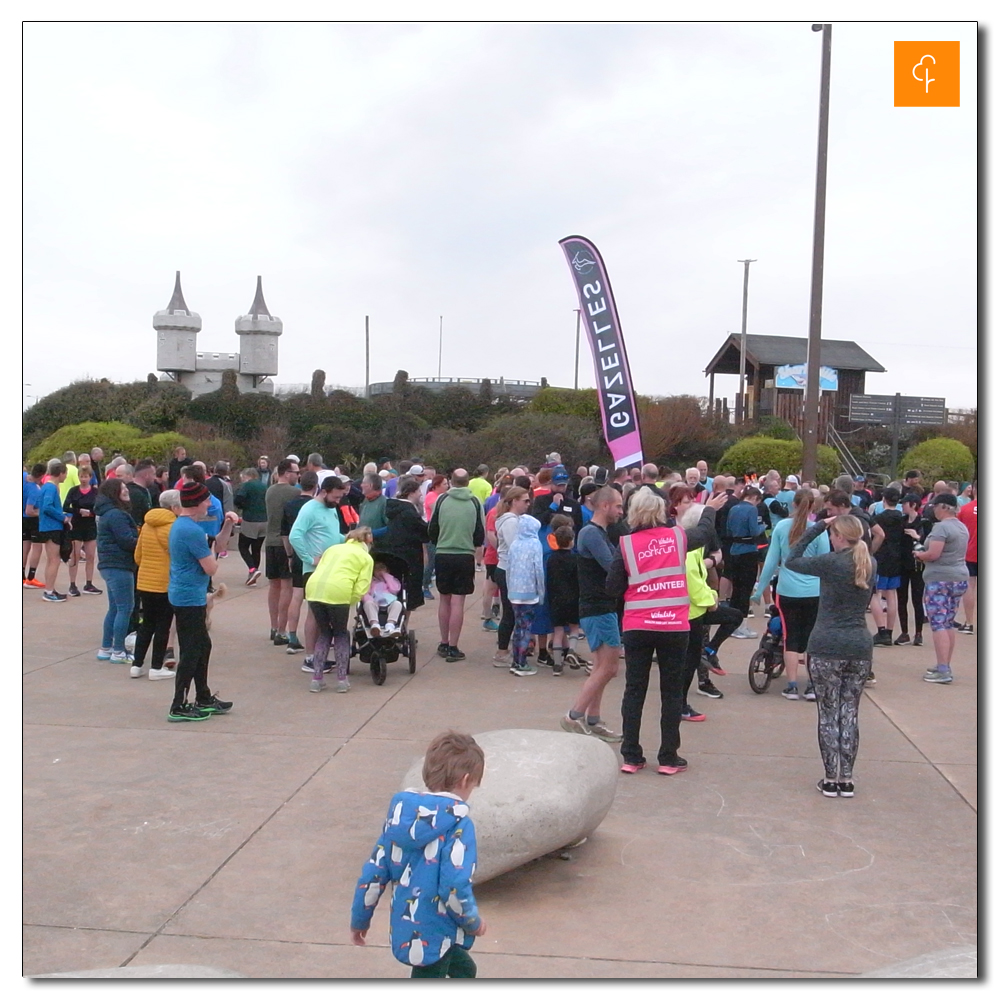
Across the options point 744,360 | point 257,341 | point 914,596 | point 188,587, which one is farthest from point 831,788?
point 257,341

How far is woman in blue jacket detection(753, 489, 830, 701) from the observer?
8.28 m

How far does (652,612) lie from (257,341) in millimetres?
62825

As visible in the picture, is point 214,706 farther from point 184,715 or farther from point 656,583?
point 656,583

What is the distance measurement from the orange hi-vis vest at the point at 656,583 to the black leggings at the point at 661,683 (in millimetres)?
73

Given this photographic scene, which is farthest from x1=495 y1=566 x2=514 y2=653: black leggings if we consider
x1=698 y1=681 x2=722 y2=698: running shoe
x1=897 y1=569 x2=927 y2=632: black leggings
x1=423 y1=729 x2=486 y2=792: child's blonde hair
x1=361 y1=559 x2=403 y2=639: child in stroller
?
x1=423 y1=729 x2=486 y2=792: child's blonde hair

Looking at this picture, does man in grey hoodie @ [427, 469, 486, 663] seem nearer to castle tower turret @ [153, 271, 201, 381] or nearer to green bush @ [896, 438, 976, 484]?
green bush @ [896, 438, 976, 484]

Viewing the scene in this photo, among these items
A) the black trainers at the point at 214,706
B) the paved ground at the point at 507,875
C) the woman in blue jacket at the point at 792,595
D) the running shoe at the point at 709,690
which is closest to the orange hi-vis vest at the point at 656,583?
the paved ground at the point at 507,875

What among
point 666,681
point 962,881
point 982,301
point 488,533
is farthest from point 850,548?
point 488,533

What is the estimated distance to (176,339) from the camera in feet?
217

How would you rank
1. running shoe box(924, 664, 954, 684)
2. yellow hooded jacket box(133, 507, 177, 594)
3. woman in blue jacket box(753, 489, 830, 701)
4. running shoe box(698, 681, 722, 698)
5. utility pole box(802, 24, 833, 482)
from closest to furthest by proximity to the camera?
yellow hooded jacket box(133, 507, 177, 594) < woman in blue jacket box(753, 489, 830, 701) < running shoe box(698, 681, 722, 698) < running shoe box(924, 664, 954, 684) < utility pole box(802, 24, 833, 482)

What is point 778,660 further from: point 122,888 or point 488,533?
point 122,888

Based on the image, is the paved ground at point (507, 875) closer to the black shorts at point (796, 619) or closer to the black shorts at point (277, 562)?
the black shorts at point (796, 619)

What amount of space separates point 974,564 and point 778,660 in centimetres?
360

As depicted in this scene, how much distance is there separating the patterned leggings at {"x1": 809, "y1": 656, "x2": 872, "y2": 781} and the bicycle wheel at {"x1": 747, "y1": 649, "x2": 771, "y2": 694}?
Result: 2.49 m
